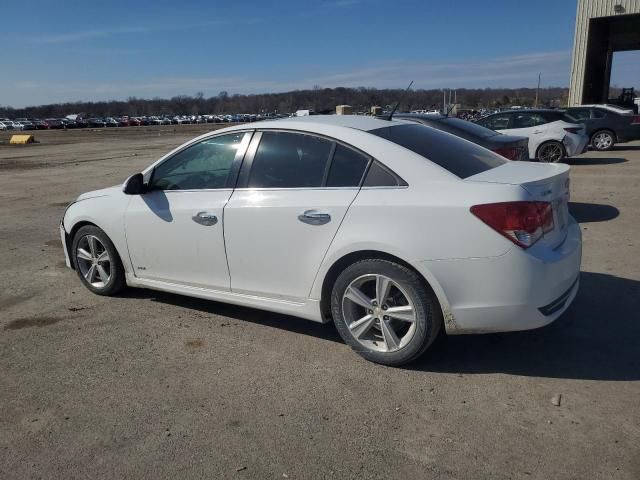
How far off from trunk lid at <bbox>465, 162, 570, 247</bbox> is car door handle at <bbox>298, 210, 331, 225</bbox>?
95 centimetres

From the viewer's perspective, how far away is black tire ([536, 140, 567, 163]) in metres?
13.7

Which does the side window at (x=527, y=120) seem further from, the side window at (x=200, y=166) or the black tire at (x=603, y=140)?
the side window at (x=200, y=166)

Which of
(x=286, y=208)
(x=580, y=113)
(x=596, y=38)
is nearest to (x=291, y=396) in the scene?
(x=286, y=208)

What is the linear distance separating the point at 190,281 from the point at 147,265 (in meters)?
0.52

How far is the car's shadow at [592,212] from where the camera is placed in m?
8.12

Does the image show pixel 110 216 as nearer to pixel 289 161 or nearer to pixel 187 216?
pixel 187 216

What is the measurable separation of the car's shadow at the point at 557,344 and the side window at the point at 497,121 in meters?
10.4

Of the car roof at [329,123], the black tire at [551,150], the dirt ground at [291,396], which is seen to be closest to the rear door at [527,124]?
the black tire at [551,150]

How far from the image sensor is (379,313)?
3701mm

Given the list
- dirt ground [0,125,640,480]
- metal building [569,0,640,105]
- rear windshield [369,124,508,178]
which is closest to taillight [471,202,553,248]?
rear windshield [369,124,508,178]

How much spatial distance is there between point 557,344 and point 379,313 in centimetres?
138

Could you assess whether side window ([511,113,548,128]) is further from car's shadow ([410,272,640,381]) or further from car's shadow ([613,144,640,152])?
car's shadow ([410,272,640,381])

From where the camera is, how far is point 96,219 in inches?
201

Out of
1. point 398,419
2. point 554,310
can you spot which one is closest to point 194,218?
point 398,419
